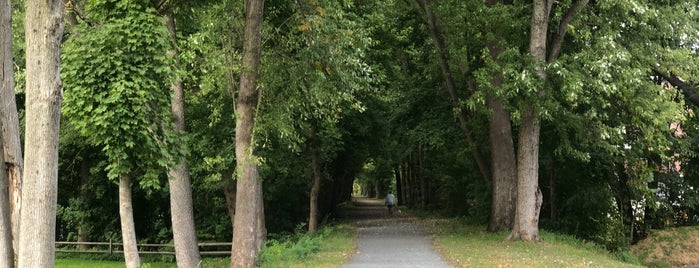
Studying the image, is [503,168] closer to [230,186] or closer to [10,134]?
[230,186]

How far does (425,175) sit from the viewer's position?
40.5 meters

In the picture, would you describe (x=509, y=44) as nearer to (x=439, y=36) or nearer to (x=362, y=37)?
(x=439, y=36)

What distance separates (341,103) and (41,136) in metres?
14.2

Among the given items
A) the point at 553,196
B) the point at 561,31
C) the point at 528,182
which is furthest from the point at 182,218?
the point at 553,196

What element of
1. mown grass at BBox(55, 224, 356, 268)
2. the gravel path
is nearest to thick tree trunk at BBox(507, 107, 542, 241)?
the gravel path

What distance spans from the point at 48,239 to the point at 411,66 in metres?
24.2

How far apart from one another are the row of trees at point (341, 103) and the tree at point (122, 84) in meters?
0.04

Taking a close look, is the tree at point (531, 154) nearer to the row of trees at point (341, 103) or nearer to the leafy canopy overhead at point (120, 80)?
the row of trees at point (341, 103)

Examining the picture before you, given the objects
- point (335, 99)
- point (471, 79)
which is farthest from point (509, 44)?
point (335, 99)

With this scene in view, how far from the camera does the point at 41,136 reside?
9.34 meters

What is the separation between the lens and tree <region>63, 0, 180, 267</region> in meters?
12.5

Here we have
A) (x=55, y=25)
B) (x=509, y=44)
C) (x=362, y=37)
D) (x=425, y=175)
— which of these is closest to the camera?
(x=55, y=25)

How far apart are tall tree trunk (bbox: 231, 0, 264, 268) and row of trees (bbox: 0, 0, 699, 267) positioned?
4 centimetres

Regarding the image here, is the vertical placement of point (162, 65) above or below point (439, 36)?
below
